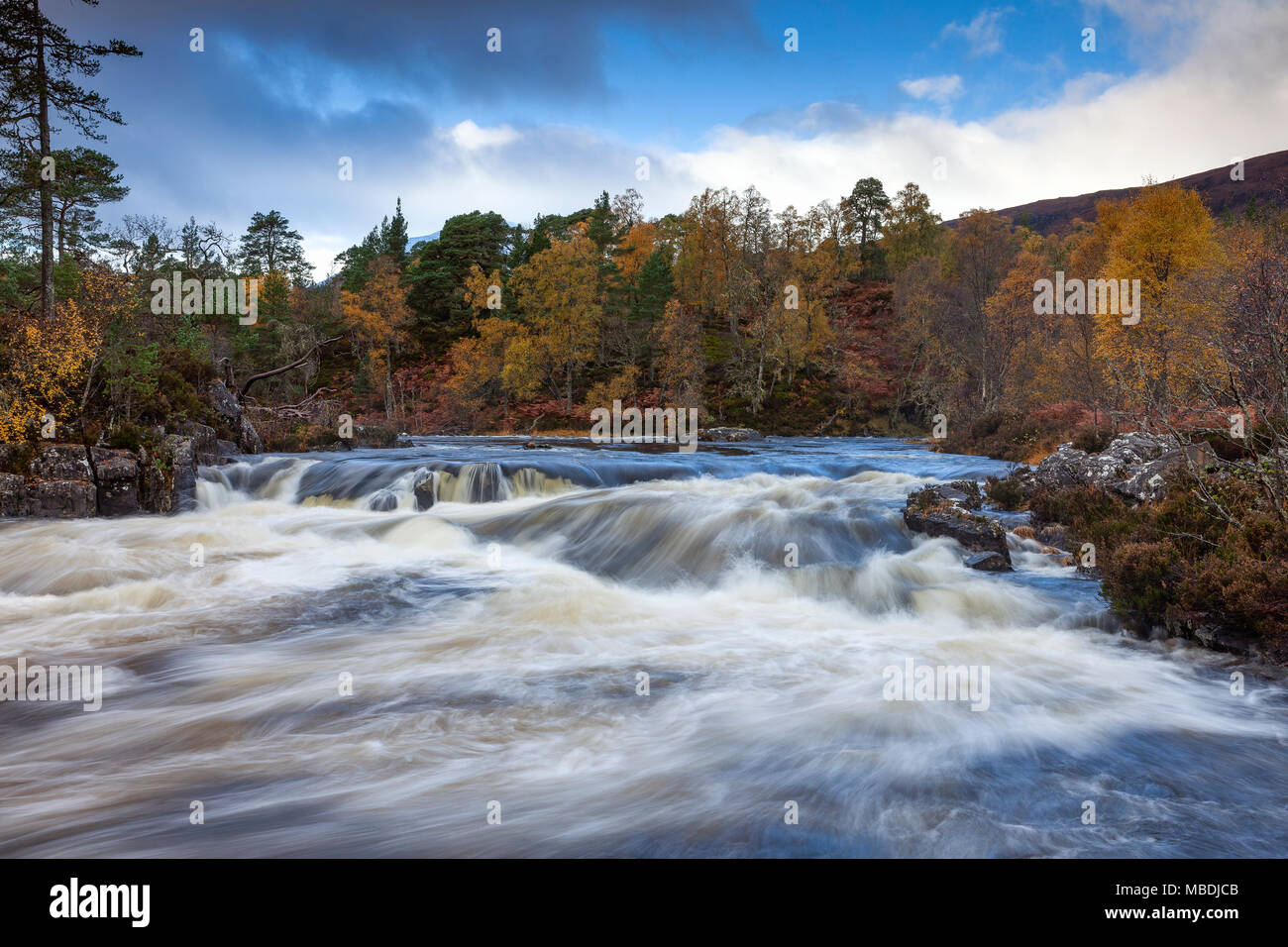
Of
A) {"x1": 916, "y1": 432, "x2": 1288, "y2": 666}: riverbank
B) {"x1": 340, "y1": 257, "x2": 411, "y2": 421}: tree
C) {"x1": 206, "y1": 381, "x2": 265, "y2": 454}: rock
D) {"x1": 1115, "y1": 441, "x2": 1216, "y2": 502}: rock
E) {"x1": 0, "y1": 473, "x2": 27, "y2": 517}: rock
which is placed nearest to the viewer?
{"x1": 916, "y1": 432, "x2": 1288, "y2": 666}: riverbank

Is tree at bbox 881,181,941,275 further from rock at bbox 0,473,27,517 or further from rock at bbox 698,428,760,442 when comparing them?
rock at bbox 0,473,27,517

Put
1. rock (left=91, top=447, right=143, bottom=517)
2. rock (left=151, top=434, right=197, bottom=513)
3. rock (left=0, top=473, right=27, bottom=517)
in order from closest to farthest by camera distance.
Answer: rock (left=0, top=473, right=27, bottom=517) → rock (left=91, top=447, right=143, bottom=517) → rock (left=151, top=434, right=197, bottom=513)

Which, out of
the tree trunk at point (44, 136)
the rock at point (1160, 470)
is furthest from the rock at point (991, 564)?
the tree trunk at point (44, 136)

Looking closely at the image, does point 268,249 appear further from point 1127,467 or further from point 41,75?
point 1127,467

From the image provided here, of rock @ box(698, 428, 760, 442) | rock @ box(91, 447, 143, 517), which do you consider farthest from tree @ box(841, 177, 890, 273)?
rock @ box(91, 447, 143, 517)

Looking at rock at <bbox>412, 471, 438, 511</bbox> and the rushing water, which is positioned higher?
rock at <bbox>412, 471, 438, 511</bbox>

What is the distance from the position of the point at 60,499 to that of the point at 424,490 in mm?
7738

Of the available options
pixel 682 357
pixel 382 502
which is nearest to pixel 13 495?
pixel 382 502

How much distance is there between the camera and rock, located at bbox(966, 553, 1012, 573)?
1097 cm

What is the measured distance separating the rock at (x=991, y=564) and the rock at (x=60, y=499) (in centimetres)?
1853

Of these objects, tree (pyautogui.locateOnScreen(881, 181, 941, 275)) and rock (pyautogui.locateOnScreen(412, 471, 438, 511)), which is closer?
rock (pyautogui.locateOnScreen(412, 471, 438, 511))

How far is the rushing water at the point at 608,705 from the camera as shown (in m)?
4.44
